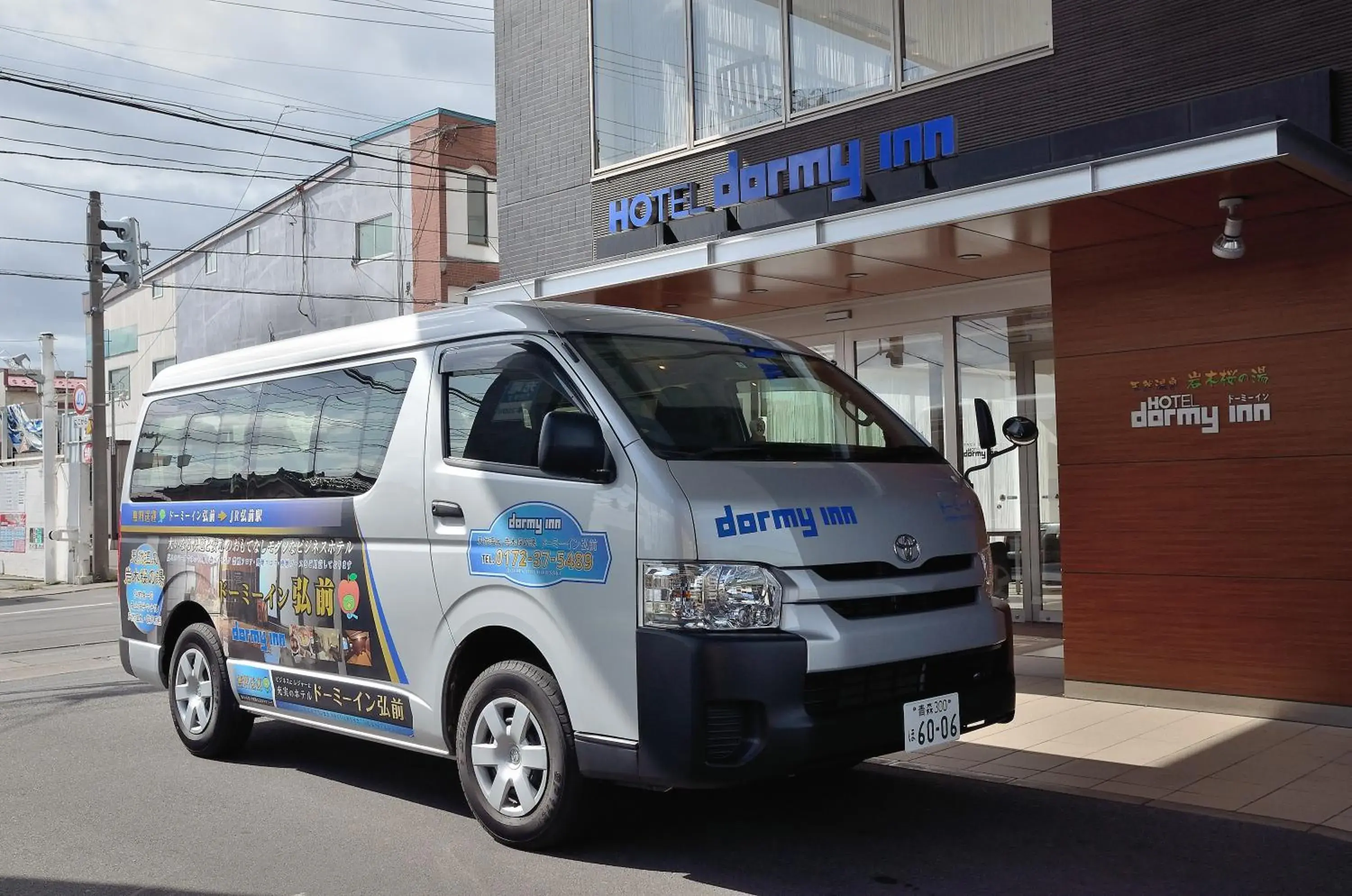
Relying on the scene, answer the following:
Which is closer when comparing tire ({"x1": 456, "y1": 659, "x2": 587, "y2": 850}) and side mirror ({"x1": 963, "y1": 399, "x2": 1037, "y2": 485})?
tire ({"x1": 456, "y1": 659, "x2": 587, "y2": 850})

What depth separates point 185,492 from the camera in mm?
7664

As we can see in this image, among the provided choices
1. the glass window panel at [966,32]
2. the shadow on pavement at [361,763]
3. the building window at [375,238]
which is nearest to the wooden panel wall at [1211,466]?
the glass window panel at [966,32]

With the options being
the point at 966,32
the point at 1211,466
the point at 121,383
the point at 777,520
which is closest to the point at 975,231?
the point at 1211,466

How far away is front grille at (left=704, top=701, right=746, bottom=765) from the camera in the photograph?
4621mm

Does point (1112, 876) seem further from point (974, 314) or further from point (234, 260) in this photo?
point (234, 260)

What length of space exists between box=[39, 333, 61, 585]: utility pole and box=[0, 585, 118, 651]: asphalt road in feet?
5.65

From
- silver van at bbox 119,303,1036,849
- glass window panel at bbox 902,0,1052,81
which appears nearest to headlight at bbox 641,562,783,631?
silver van at bbox 119,303,1036,849

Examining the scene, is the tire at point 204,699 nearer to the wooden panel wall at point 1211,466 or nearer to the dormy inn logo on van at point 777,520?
the dormy inn logo on van at point 777,520

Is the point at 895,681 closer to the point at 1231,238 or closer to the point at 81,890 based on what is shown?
the point at 81,890

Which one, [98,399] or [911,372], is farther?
[98,399]

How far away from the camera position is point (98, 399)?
2317 centimetres

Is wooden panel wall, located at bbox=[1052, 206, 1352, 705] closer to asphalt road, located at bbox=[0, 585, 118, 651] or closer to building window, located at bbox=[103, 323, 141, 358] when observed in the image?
asphalt road, located at bbox=[0, 585, 118, 651]

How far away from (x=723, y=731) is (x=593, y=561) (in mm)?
840

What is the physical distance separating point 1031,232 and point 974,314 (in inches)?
88.9
